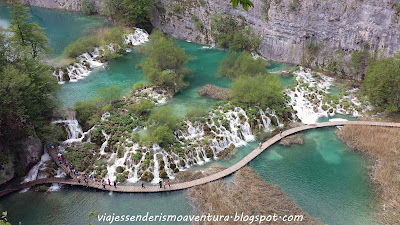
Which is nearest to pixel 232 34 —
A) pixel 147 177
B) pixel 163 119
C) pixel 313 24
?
pixel 313 24

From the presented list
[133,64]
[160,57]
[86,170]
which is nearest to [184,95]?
[160,57]

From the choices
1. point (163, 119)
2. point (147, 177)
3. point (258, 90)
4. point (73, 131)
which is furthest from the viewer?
point (258, 90)

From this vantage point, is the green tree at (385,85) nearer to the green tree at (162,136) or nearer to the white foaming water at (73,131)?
the green tree at (162,136)

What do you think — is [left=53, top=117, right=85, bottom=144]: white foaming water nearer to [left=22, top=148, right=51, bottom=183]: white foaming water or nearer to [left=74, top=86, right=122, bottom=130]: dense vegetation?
[left=74, top=86, right=122, bottom=130]: dense vegetation

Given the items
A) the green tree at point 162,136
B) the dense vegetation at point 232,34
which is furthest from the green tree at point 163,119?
the dense vegetation at point 232,34

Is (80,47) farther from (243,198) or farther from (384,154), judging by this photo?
(384,154)
